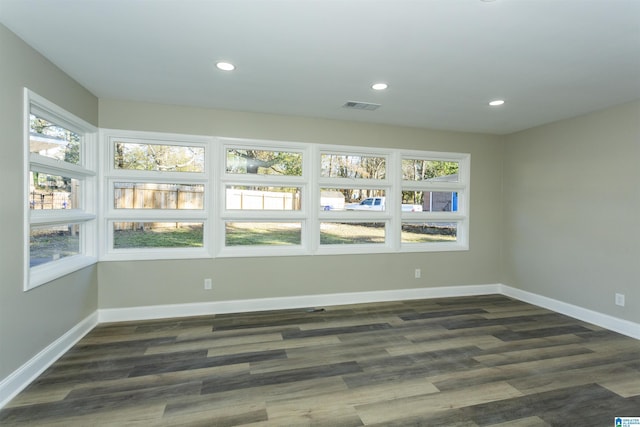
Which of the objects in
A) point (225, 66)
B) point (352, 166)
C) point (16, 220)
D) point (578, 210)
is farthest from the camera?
point (352, 166)

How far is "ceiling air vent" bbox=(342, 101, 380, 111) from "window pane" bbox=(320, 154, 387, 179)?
31.0 inches

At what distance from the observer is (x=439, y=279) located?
4547mm

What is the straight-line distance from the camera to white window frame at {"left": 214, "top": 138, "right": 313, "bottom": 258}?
3.75m

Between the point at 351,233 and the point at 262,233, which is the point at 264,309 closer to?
the point at 262,233

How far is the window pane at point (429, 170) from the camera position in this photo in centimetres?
449

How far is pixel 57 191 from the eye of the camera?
9.22 feet

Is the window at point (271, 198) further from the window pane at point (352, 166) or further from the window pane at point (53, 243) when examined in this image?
the window pane at point (53, 243)

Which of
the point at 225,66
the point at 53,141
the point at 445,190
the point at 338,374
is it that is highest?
the point at 225,66

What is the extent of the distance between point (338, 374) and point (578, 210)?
3548 millimetres

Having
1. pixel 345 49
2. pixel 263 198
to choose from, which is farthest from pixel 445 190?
pixel 345 49

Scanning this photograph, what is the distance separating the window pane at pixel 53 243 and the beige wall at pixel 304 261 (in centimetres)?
42

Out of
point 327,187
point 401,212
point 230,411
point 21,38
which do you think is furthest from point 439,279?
point 21,38

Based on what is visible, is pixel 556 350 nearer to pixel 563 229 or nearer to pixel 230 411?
pixel 563 229

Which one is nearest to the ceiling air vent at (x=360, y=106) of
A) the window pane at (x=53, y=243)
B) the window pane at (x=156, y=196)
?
the window pane at (x=156, y=196)
